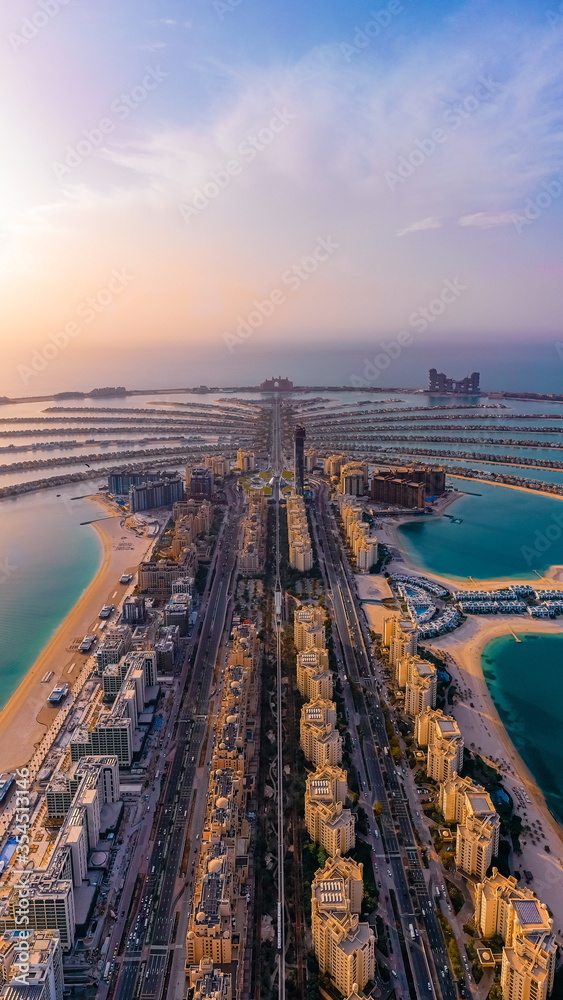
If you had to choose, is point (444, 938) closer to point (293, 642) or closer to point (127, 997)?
point (127, 997)

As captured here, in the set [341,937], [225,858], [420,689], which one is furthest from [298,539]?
[341,937]

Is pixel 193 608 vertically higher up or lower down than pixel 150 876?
higher up

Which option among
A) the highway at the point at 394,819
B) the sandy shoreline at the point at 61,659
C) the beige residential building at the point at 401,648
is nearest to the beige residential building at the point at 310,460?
the sandy shoreline at the point at 61,659

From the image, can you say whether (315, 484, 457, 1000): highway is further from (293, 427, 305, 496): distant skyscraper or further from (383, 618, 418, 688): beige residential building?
(293, 427, 305, 496): distant skyscraper

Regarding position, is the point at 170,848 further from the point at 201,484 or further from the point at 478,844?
the point at 201,484

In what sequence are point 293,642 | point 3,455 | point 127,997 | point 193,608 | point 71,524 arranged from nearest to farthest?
point 127,997, point 293,642, point 193,608, point 71,524, point 3,455

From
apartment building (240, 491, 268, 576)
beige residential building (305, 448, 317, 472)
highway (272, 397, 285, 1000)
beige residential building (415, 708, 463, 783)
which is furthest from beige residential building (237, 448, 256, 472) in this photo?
beige residential building (415, 708, 463, 783)

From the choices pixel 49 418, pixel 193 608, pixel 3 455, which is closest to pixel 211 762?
pixel 193 608

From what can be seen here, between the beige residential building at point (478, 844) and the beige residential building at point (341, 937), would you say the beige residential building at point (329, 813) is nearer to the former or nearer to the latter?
the beige residential building at point (341, 937)
